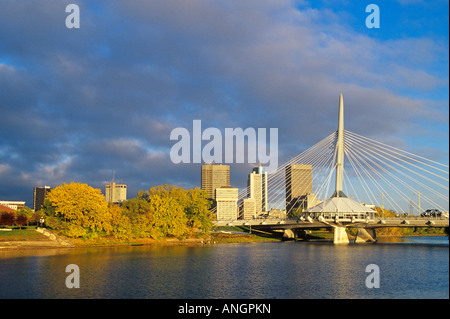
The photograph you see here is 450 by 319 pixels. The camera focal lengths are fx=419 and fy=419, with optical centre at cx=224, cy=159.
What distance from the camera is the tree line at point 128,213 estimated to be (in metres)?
84.0

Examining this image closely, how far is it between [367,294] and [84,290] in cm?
2695

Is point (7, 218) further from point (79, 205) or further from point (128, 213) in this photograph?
point (128, 213)

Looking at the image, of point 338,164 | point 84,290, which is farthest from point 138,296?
point 338,164

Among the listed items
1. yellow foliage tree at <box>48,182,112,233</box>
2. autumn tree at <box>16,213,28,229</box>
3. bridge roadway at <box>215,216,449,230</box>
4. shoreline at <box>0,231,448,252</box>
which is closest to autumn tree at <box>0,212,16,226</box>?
autumn tree at <box>16,213,28,229</box>

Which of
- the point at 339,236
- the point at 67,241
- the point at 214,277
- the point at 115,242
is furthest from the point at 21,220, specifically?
the point at 339,236

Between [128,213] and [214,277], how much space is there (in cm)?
4992

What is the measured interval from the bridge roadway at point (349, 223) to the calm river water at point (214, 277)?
110 ft

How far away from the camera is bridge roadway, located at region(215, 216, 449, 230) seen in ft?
325

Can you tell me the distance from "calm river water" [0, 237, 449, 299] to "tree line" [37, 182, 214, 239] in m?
17.6

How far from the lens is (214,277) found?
4862cm

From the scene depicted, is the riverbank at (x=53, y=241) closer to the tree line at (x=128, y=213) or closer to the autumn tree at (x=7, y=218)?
the tree line at (x=128, y=213)

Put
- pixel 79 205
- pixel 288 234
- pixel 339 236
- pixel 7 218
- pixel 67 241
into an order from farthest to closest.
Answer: pixel 288 234
pixel 339 236
pixel 7 218
pixel 79 205
pixel 67 241

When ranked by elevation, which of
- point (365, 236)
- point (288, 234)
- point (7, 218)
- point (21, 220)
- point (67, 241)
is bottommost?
point (288, 234)
